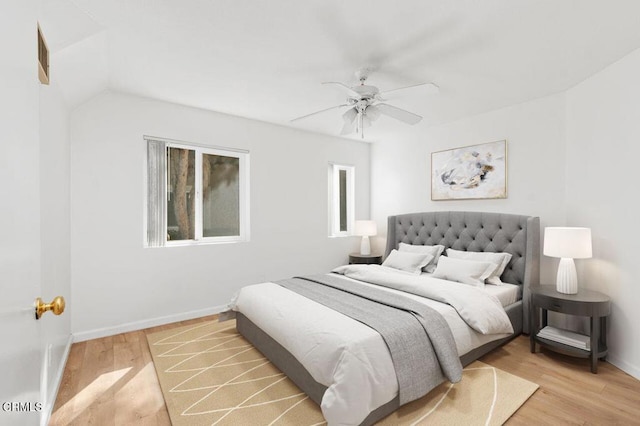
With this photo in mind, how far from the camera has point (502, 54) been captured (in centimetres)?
238

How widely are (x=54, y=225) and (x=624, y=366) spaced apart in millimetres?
4375

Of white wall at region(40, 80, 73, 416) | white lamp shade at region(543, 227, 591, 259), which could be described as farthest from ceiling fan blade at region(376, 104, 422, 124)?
white wall at region(40, 80, 73, 416)

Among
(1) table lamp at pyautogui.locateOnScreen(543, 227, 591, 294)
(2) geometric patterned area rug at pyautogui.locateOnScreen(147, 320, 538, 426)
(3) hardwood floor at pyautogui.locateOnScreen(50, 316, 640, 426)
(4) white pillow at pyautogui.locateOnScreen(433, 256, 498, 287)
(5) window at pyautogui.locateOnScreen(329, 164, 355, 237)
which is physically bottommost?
(3) hardwood floor at pyautogui.locateOnScreen(50, 316, 640, 426)

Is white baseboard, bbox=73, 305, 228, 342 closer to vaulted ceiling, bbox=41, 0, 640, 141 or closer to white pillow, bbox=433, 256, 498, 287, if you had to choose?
vaulted ceiling, bbox=41, 0, 640, 141

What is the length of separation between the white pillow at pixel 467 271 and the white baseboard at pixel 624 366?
41.5 inches

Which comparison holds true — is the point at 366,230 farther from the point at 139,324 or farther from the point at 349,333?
the point at 139,324

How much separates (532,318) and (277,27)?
311cm

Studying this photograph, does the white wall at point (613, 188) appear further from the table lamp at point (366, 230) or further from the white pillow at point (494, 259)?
the table lamp at point (366, 230)

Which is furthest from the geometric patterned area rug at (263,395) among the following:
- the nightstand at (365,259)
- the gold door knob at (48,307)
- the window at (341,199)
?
the window at (341,199)

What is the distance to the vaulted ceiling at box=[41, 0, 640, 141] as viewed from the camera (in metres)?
1.86

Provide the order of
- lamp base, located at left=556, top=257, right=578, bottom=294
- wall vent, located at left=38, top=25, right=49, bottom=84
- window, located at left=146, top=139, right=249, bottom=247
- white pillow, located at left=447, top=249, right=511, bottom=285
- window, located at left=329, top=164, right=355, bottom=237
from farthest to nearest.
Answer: window, located at left=329, top=164, right=355, bottom=237 < window, located at left=146, top=139, right=249, bottom=247 < white pillow, located at left=447, top=249, right=511, bottom=285 < lamp base, located at left=556, top=257, right=578, bottom=294 < wall vent, located at left=38, top=25, right=49, bottom=84

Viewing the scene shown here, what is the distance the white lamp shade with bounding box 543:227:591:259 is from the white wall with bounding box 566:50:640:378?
218 millimetres

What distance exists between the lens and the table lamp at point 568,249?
8.41 ft

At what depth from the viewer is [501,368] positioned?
2.47 metres
